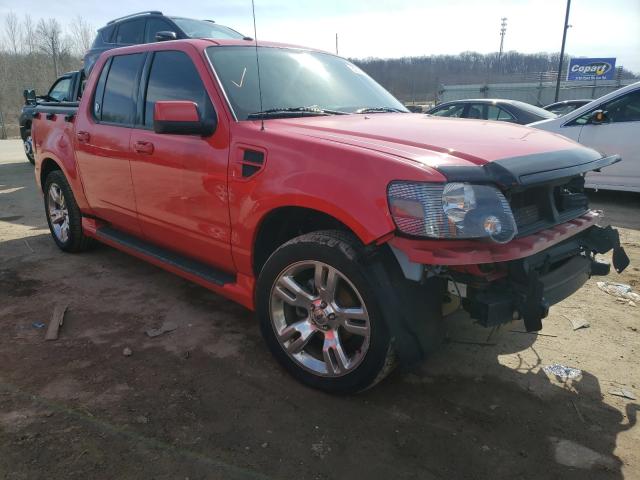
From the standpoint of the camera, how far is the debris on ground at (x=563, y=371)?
2854 mm

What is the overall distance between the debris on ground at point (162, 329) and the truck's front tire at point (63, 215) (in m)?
2.04

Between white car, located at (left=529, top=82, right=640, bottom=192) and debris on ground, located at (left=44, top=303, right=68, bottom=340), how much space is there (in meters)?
6.61

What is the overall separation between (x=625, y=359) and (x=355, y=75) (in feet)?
8.93

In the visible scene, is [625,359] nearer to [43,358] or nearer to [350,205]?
[350,205]

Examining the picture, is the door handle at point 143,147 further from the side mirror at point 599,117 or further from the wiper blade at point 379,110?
the side mirror at point 599,117

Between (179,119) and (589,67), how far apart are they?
53340mm

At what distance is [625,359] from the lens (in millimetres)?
3031

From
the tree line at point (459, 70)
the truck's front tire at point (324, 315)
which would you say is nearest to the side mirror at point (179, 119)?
the truck's front tire at point (324, 315)

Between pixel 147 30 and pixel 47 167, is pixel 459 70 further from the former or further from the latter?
pixel 47 167

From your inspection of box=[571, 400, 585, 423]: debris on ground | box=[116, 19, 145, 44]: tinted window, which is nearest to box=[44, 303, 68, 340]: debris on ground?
box=[571, 400, 585, 423]: debris on ground

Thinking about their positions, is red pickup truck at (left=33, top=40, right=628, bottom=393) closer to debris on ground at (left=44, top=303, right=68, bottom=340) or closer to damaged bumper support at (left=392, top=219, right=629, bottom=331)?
damaged bumper support at (left=392, top=219, right=629, bottom=331)

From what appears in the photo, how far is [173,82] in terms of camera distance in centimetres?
342

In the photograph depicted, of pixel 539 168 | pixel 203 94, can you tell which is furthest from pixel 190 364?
pixel 539 168

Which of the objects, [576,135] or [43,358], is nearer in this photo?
[43,358]
